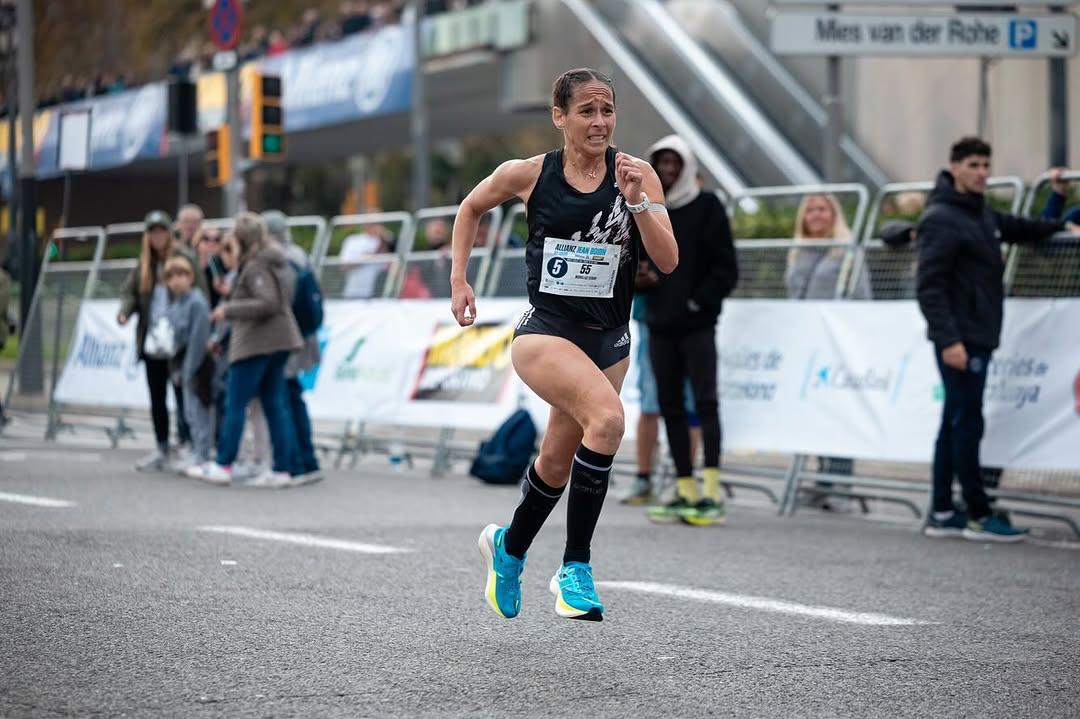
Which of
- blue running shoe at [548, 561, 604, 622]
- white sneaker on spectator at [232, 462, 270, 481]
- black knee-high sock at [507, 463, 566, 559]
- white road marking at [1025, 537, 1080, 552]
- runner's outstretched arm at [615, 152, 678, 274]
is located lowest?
white road marking at [1025, 537, 1080, 552]

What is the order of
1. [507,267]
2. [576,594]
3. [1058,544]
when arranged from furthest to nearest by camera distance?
[507,267], [1058,544], [576,594]

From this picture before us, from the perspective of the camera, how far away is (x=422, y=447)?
14.5 metres

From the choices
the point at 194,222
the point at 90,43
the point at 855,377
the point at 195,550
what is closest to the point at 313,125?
the point at 90,43

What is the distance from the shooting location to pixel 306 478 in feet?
42.1

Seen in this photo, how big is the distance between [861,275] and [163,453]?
5.38 meters

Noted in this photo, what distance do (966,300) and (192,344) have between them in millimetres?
5827

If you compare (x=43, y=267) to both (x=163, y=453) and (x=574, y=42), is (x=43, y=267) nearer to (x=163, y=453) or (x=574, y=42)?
(x=163, y=453)

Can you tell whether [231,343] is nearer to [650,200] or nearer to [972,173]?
[972,173]

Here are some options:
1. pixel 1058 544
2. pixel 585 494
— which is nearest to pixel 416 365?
pixel 1058 544

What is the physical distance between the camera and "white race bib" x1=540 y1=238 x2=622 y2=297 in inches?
249

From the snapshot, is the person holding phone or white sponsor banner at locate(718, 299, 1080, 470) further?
the person holding phone

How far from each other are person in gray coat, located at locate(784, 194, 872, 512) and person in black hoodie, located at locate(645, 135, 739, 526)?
1253 mm

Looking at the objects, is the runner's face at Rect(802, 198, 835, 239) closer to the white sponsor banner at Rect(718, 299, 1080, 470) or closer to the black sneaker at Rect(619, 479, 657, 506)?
the white sponsor banner at Rect(718, 299, 1080, 470)

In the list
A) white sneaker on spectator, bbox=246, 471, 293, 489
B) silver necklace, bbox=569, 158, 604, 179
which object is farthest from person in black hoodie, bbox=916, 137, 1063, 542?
white sneaker on spectator, bbox=246, 471, 293, 489
